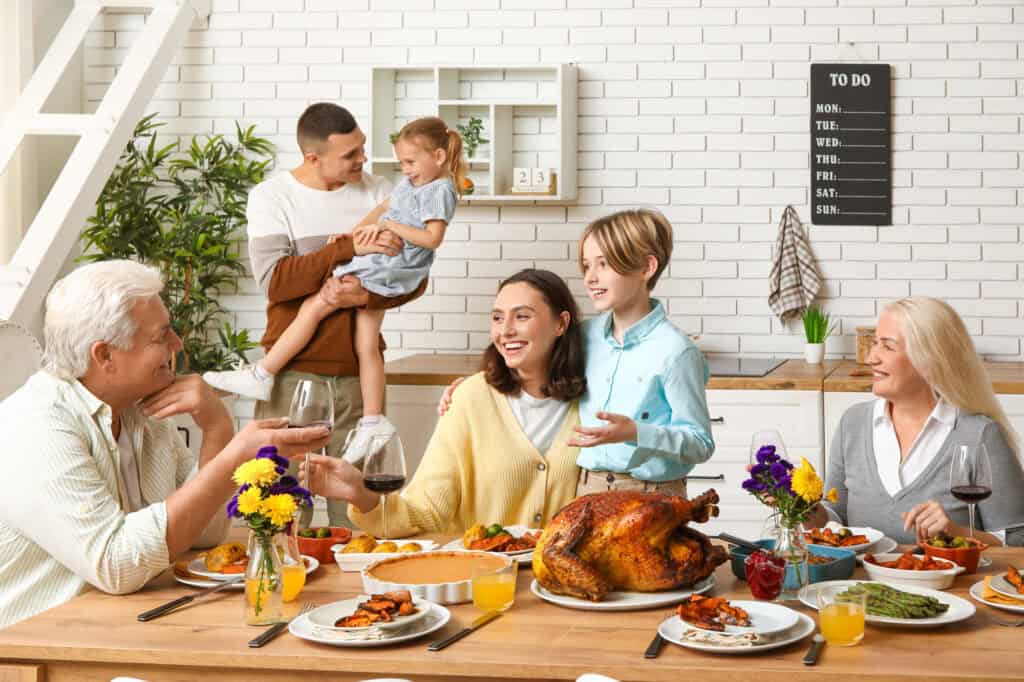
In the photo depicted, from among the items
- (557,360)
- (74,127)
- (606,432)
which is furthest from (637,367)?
(74,127)

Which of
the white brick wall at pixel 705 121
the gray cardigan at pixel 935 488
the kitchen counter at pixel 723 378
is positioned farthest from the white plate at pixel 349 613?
the white brick wall at pixel 705 121

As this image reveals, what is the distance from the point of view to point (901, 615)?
206 centimetres

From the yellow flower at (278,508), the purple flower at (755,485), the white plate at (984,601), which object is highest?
the purple flower at (755,485)

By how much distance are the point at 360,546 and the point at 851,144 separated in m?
3.56

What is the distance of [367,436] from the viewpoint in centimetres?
236

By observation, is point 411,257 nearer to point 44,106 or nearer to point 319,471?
point 319,471

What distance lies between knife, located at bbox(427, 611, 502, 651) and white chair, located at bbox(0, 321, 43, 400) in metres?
2.06

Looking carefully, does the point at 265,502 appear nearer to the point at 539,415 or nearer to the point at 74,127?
the point at 539,415

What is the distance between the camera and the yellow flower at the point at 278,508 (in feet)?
6.89

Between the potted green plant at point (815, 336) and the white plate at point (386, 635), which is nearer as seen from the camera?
the white plate at point (386, 635)

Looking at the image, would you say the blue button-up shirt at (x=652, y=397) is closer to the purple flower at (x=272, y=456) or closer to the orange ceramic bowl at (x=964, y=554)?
the orange ceramic bowl at (x=964, y=554)

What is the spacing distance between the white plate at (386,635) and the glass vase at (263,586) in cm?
5

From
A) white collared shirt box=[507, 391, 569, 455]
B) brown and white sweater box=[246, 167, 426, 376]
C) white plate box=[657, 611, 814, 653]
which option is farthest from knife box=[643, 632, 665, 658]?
brown and white sweater box=[246, 167, 426, 376]

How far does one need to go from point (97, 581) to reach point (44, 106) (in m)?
3.80
